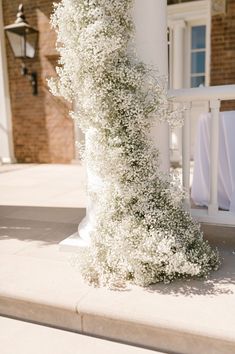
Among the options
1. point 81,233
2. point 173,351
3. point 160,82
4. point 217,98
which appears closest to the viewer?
point 173,351

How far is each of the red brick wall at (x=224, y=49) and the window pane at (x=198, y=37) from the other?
0.52 m

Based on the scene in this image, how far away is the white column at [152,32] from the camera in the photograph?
6.53 feet

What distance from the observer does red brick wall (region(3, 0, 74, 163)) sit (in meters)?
6.60

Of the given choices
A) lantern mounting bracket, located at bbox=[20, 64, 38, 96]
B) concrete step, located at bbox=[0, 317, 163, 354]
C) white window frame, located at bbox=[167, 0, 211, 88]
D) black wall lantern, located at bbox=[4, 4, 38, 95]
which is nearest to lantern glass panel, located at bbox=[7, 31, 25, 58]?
black wall lantern, located at bbox=[4, 4, 38, 95]

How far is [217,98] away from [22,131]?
571 centimetres

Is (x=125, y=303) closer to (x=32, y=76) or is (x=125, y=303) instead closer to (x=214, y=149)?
(x=214, y=149)

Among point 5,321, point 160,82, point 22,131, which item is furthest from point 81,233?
point 22,131

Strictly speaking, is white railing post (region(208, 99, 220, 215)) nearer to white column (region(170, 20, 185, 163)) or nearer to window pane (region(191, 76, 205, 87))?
white column (region(170, 20, 185, 163))

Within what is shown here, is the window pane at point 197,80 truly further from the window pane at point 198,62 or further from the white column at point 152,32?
the white column at point 152,32

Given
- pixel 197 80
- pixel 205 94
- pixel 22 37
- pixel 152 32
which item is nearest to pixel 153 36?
pixel 152 32

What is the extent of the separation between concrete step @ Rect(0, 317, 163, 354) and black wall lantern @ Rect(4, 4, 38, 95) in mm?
5624

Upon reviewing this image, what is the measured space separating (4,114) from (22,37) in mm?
1725

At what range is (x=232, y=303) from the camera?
163 centimetres

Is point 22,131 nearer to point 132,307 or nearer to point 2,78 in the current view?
point 2,78
